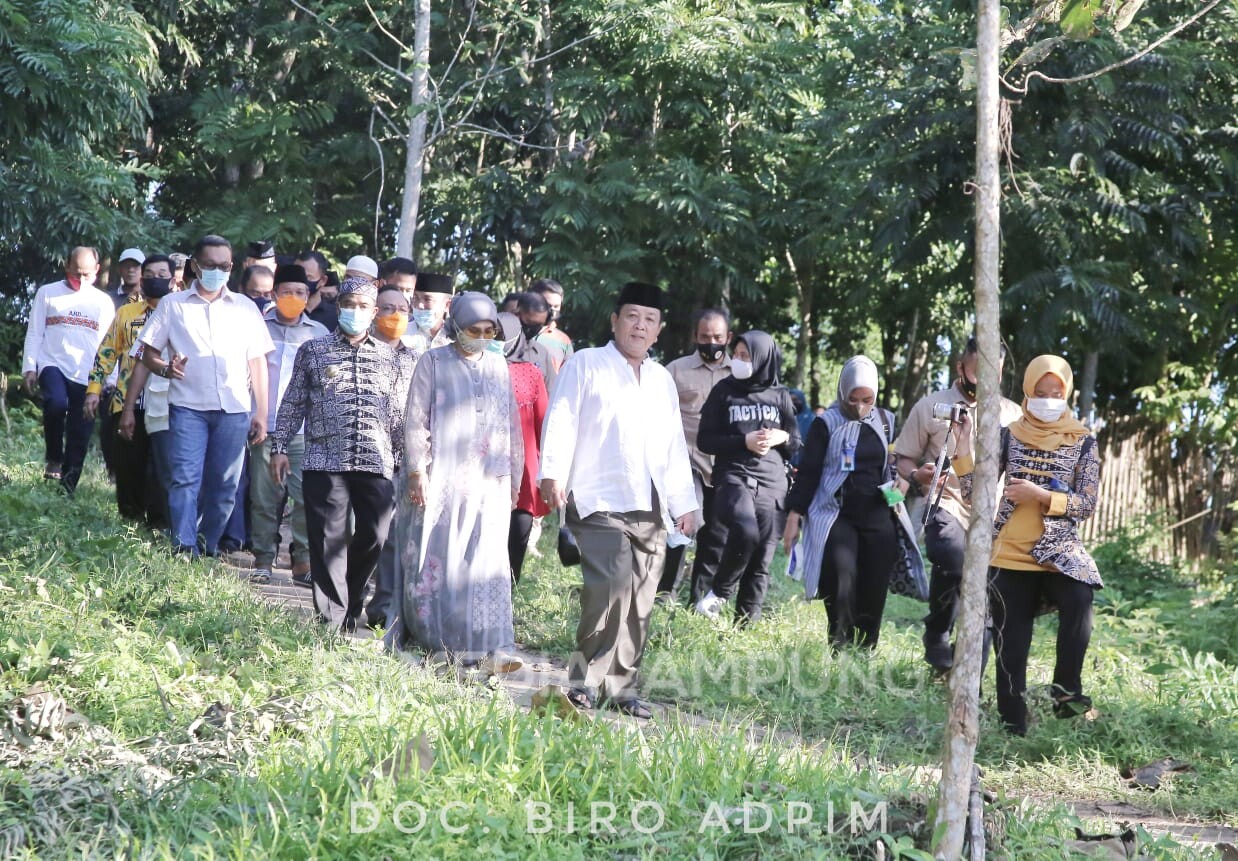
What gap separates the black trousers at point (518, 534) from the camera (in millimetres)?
9328

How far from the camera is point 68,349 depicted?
12.0 metres

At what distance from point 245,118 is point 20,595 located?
1202 centimetres

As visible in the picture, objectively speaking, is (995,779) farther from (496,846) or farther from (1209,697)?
(496,846)

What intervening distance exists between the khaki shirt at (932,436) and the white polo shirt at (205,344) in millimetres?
4304

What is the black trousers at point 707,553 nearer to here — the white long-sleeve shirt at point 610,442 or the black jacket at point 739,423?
the black jacket at point 739,423

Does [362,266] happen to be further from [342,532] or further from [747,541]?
[747,541]

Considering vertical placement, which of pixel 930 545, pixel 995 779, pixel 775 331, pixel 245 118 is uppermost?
pixel 245 118

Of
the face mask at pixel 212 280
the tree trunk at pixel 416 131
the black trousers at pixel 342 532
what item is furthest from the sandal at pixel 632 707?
the tree trunk at pixel 416 131

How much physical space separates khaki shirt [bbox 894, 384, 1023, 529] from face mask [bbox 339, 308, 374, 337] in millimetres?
3131

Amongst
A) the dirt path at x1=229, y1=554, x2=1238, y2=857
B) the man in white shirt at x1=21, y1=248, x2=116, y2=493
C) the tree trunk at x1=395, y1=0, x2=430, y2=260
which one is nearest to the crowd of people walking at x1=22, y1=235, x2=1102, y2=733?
the dirt path at x1=229, y1=554, x2=1238, y2=857

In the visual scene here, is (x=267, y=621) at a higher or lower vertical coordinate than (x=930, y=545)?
lower

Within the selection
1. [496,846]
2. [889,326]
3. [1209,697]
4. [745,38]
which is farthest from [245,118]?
[496,846]

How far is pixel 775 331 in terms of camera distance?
2230 centimetres

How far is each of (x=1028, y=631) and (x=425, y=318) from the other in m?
4.62
